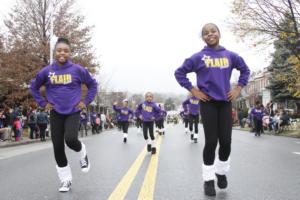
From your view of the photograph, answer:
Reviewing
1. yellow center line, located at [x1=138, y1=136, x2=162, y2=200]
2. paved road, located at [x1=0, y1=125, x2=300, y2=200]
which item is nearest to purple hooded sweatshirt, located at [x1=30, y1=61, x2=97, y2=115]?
paved road, located at [x1=0, y1=125, x2=300, y2=200]

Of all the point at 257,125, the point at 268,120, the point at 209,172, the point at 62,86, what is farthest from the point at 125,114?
the point at 209,172

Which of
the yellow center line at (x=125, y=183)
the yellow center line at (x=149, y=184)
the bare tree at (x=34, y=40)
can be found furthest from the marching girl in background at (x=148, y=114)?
the bare tree at (x=34, y=40)

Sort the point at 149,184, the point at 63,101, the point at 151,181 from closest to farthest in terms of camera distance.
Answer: the point at 63,101, the point at 149,184, the point at 151,181

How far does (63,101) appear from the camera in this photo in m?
6.19

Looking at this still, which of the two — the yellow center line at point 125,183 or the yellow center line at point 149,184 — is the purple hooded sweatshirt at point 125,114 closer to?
the yellow center line at point 125,183

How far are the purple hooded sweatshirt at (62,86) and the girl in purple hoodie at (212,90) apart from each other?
1416 mm

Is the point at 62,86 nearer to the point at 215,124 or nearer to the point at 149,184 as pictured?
the point at 149,184

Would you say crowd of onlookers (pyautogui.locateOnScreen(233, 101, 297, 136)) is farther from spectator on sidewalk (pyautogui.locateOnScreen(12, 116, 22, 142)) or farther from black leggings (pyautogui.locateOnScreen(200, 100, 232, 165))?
black leggings (pyautogui.locateOnScreen(200, 100, 232, 165))

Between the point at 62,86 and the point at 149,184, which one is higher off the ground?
the point at 62,86

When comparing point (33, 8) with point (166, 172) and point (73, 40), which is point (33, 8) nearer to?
point (73, 40)

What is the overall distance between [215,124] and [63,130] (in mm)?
2041

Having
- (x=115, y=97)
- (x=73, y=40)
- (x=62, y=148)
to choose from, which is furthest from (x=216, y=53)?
(x=115, y=97)

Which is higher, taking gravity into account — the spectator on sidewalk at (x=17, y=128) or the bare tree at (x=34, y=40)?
the bare tree at (x=34, y=40)

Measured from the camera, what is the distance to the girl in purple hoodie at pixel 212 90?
5609mm
